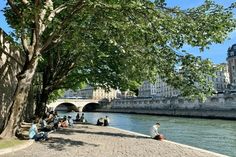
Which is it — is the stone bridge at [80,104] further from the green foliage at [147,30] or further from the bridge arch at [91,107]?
the green foliage at [147,30]

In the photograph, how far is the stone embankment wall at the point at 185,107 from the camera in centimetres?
7912

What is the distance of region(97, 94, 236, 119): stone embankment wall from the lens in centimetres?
7912

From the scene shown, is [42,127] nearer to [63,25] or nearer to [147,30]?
[63,25]

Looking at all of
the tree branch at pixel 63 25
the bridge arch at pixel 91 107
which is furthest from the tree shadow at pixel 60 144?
the bridge arch at pixel 91 107

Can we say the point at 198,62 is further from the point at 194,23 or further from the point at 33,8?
the point at 33,8

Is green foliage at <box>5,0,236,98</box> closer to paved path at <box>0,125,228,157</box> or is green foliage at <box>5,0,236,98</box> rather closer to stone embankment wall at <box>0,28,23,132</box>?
stone embankment wall at <box>0,28,23,132</box>

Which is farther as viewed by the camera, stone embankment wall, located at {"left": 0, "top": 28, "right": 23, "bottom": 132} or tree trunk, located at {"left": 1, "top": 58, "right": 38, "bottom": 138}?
stone embankment wall, located at {"left": 0, "top": 28, "right": 23, "bottom": 132}

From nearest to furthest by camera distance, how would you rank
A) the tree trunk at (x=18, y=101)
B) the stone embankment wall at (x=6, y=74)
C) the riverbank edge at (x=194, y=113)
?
the tree trunk at (x=18, y=101) → the stone embankment wall at (x=6, y=74) → the riverbank edge at (x=194, y=113)

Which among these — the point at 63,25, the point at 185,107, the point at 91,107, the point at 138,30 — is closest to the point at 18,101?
the point at 63,25

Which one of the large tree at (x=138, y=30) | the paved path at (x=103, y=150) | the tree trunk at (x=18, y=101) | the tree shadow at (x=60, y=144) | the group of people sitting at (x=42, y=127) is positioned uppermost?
the large tree at (x=138, y=30)

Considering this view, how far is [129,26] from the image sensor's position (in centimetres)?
1906

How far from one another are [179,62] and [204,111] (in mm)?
64474

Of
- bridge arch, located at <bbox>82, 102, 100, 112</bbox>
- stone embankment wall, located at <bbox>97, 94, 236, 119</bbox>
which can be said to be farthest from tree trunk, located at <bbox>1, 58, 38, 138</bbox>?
bridge arch, located at <bbox>82, 102, 100, 112</bbox>

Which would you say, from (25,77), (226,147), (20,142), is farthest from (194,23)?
(226,147)
